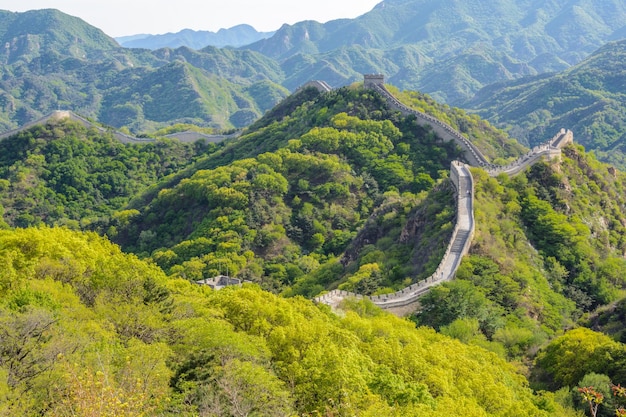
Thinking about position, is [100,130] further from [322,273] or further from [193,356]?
[193,356]

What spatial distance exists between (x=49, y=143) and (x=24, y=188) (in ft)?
50.9

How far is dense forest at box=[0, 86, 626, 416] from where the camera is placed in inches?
854

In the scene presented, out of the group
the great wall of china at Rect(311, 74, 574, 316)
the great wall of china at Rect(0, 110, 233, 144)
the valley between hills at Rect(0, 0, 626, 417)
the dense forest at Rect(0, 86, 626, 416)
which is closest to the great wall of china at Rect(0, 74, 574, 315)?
the great wall of china at Rect(311, 74, 574, 316)

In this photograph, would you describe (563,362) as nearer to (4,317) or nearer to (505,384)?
(505,384)

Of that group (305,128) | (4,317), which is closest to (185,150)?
(305,128)

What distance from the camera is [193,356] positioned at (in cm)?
2398

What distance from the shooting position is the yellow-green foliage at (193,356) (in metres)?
19.8

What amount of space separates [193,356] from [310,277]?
40114 millimetres

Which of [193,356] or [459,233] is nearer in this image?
[193,356]

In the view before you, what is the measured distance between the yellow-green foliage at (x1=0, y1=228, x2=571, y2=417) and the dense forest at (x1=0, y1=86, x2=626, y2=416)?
10 cm

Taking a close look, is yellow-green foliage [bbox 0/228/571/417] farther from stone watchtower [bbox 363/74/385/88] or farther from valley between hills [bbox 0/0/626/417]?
stone watchtower [bbox 363/74/385/88]

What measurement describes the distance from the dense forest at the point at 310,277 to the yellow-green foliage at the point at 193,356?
99 mm

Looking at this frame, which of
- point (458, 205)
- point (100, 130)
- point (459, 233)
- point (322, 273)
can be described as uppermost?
point (458, 205)

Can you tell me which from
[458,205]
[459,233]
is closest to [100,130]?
[458,205]
